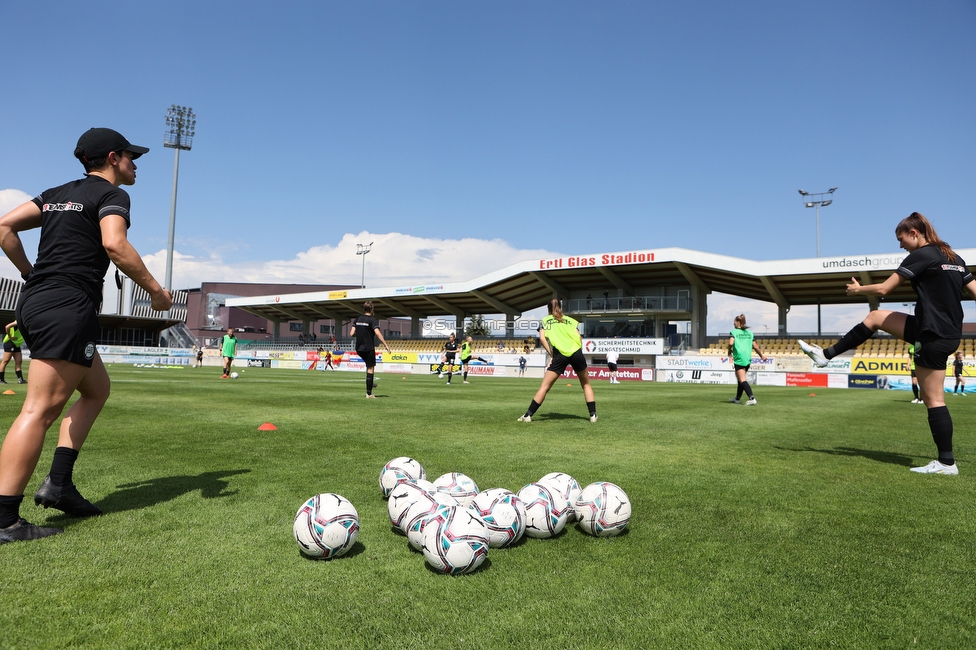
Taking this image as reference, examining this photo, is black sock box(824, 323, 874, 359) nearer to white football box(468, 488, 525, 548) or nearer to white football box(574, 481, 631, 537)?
white football box(574, 481, 631, 537)

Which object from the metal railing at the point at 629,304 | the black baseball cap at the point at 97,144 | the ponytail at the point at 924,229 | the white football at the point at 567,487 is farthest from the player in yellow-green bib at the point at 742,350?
the metal railing at the point at 629,304

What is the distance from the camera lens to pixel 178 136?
61.7m

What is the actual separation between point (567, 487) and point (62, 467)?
325 centimetres

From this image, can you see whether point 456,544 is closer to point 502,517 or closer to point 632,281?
point 502,517

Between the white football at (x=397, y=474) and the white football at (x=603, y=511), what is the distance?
129cm

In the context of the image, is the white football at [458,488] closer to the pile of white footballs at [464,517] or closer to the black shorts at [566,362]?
the pile of white footballs at [464,517]

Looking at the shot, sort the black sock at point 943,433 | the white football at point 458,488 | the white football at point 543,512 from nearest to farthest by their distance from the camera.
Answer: the white football at point 543,512 < the white football at point 458,488 < the black sock at point 943,433

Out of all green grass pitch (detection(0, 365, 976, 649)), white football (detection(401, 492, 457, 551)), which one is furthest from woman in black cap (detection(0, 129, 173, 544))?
white football (detection(401, 492, 457, 551))

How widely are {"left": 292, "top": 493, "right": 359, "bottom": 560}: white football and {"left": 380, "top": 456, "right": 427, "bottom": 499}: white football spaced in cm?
97

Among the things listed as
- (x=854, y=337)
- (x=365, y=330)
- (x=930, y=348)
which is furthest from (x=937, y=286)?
(x=365, y=330)

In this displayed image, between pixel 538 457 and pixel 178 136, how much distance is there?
67922mm

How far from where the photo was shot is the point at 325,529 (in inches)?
122

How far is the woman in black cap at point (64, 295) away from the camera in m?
3.32

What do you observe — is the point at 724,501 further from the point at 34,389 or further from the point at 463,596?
the point at 34,389
